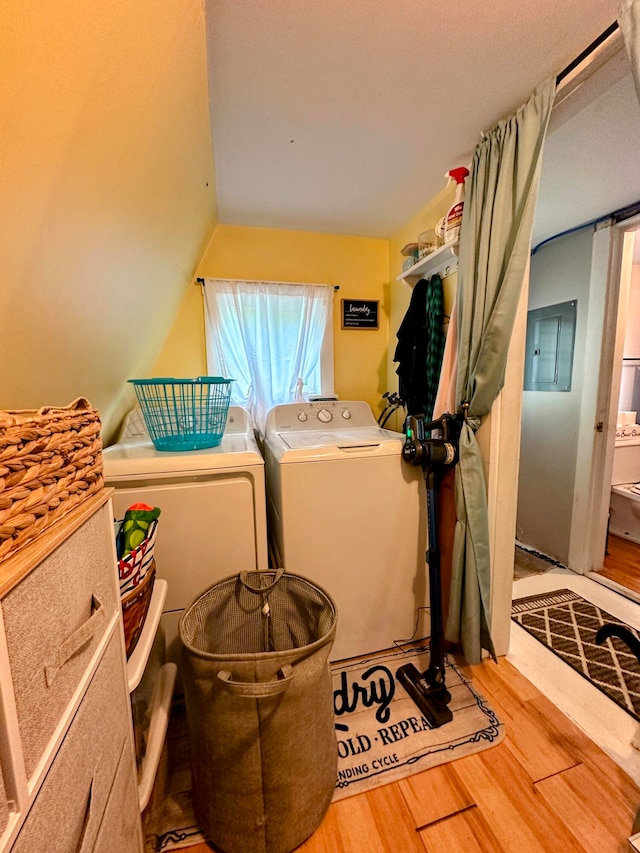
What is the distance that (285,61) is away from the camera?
1147 millimetres

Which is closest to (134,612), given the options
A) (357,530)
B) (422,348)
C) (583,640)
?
(357,530)

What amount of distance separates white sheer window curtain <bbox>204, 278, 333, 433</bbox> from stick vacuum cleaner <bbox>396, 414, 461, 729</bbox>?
1.13 m

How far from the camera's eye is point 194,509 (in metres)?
1.31

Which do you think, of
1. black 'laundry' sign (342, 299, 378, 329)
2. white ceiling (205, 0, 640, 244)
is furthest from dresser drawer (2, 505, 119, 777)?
black 'laundry' sign (342, 299, 378, 329)

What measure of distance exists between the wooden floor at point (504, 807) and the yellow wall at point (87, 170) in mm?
1501

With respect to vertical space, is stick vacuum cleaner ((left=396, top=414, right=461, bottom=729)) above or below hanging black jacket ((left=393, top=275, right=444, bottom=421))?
below

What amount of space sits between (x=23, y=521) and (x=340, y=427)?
1.77 metres

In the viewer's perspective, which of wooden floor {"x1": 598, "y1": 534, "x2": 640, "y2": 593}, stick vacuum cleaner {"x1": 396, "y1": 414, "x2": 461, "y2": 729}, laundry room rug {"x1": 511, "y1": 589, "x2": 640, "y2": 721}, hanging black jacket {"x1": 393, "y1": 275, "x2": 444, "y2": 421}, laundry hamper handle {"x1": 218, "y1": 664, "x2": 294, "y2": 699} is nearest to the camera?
laundry hamper handle {"x1": 218, "y1": 664, "x2": 294, "y2": 699}

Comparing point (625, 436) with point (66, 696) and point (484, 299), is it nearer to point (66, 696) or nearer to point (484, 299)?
point (484, 299)

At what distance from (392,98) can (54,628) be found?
1.83 meters

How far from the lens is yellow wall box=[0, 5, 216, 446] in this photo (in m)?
0.57

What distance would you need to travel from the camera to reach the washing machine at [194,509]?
127 centimetres

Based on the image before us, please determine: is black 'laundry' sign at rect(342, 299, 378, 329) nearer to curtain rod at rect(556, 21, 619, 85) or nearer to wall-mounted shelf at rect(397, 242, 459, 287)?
wall-mounted shelf at rect(397, 242, 459, 287)

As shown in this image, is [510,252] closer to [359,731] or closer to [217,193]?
[217,193]
